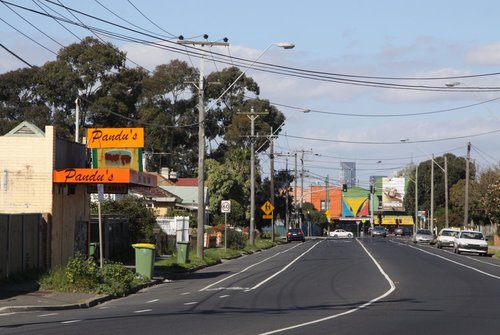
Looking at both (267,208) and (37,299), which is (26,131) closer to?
(37,299)

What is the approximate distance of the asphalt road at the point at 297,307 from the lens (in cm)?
1502

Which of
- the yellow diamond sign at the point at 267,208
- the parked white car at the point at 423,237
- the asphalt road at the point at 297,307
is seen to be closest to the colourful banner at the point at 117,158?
the asphalt road at the point at 297,307

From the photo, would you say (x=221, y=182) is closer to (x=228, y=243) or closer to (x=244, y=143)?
(x=244, y=143)

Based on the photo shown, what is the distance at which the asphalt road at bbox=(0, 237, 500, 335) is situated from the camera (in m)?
15.0

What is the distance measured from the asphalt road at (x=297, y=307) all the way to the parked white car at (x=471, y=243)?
71.2 feet

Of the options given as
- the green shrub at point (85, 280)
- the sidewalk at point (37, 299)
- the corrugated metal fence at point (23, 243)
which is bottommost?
the sidewalk at point (37, 299)

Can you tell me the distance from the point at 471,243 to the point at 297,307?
119 feet

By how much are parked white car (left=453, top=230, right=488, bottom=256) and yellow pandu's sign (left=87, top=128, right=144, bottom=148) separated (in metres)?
30.0

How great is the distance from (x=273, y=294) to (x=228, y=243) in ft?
105

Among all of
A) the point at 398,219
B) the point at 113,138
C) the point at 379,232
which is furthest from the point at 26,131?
the point at 398,219

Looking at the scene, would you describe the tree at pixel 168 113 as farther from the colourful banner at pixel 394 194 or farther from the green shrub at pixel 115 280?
the colourful banner at pixel 394 194

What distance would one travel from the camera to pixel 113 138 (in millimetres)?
29609

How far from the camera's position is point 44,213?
2652cm

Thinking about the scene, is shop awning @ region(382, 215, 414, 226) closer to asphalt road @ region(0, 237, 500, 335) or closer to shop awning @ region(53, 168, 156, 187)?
asphalt road @ region(0, 237, 500, 335)
